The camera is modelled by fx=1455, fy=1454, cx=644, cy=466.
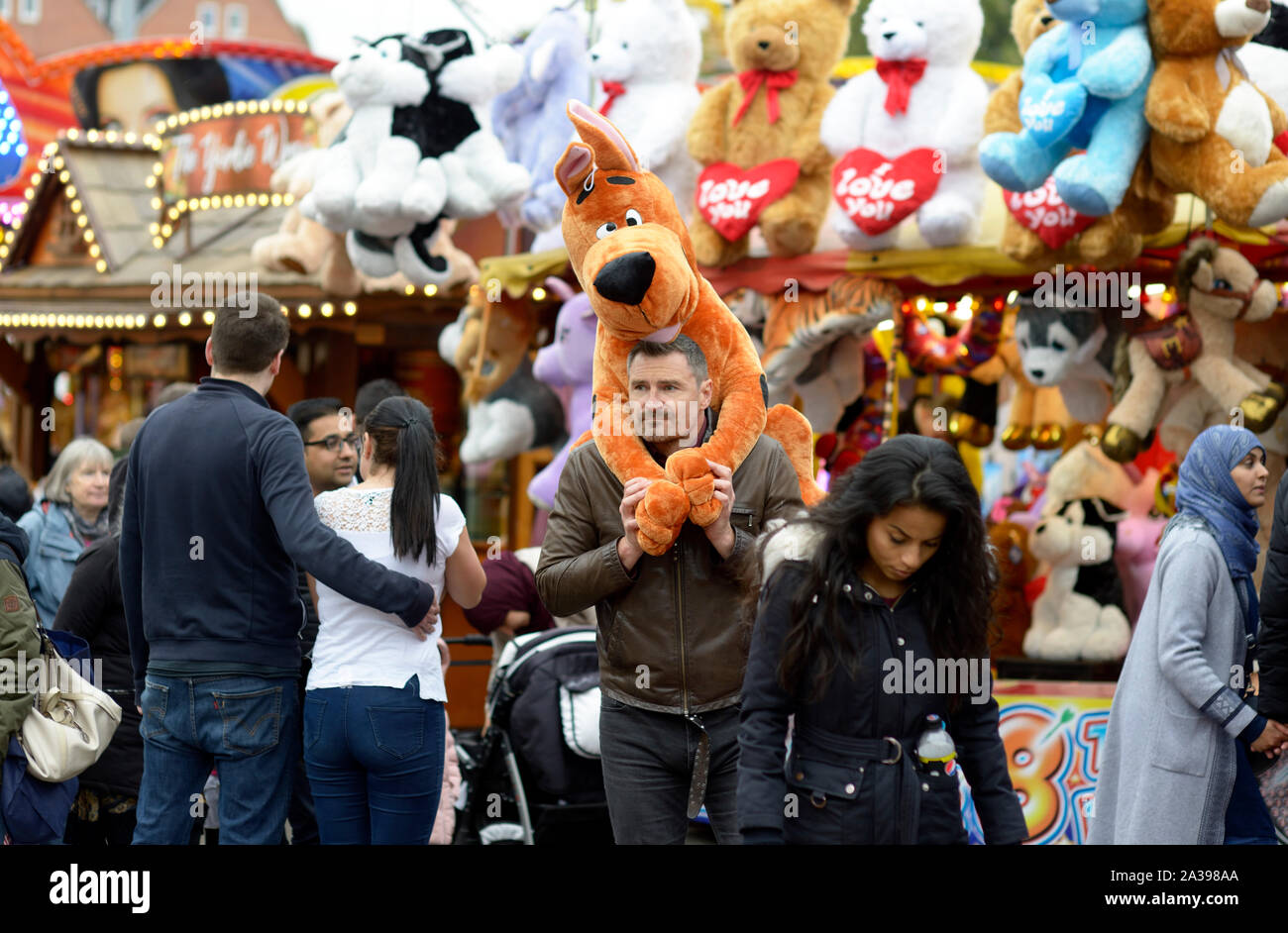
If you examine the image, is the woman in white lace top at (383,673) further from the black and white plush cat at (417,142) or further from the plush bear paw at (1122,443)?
the black and white plush cat at (417,142)

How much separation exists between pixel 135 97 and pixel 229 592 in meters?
14.6

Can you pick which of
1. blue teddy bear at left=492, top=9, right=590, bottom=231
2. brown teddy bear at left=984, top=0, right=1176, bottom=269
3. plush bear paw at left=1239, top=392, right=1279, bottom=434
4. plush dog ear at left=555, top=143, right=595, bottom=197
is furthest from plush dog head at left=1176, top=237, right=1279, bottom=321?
blue teddy bear at left=492, top=9, right=590, bottom=231

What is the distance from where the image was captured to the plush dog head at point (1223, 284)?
633 cm

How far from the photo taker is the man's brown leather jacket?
10.9 feet

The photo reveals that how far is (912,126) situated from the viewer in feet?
24.0

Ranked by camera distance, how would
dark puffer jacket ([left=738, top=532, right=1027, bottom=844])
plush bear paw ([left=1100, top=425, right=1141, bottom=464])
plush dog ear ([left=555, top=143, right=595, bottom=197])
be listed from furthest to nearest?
plush bear paw ([left=1100, top=425, right=1141, bottom=464]) → plush dog ear ([left=555, top=143, right=595, bottom=197]) → dark puffer jacket ([left=738, top=532, right=1027, bottom=844])

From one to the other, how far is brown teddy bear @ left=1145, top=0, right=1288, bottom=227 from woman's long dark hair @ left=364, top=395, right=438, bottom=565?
3580 mm

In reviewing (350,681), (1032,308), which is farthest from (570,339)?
(350,681)

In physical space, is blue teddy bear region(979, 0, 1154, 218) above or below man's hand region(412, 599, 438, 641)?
above

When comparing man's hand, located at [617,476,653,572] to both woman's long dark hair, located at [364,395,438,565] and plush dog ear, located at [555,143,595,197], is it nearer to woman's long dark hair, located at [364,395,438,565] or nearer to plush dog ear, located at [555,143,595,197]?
woman's long dark hair, located at [364,395,438,565]

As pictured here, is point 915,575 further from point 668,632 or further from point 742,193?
point 742,193

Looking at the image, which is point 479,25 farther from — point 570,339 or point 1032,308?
point 1032,308

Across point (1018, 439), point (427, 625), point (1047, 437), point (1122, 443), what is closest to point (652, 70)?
point (1018, 439)
